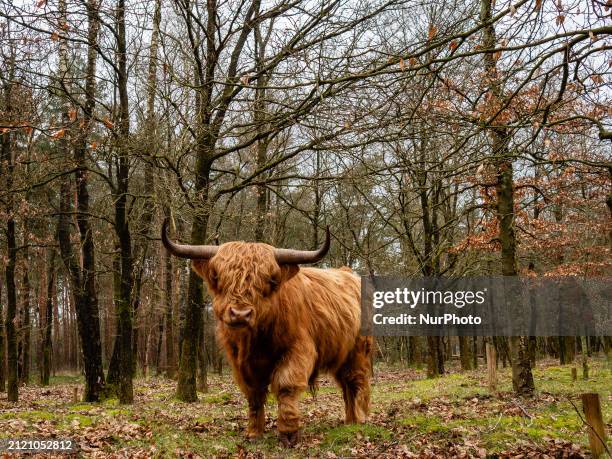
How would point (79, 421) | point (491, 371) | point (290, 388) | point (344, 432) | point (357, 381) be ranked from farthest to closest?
point (491, 371), point (357, 381), point (79, 421), point (344, 432), point (290, 388)

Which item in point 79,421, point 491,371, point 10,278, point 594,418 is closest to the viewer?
point 594,418

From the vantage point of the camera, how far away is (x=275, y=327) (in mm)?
7867

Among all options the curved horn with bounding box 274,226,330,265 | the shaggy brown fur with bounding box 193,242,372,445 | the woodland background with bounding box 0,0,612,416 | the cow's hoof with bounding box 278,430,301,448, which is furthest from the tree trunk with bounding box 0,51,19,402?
the cow's hoof with bounding box 278,430,301,448

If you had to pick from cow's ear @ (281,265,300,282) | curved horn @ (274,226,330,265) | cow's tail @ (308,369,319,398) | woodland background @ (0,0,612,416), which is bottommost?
cow's tail @ (308,369,319,398)

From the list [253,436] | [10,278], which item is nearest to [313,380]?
[253,436]

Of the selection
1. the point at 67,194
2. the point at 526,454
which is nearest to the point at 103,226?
the point at 67,194

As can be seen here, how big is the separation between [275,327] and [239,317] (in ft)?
3.36

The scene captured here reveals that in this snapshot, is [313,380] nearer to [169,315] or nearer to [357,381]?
[357,381]

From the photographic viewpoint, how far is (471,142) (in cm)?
1084

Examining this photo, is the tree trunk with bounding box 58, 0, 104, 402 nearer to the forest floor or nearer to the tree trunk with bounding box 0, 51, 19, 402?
the tree trunk with bounding box 0, 51, 19, 402

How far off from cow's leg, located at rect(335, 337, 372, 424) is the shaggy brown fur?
0.03 metres

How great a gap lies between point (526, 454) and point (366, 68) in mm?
5447

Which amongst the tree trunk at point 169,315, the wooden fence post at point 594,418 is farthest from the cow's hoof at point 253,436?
the tree trunk at point 169,315

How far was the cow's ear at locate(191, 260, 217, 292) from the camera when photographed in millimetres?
7629
